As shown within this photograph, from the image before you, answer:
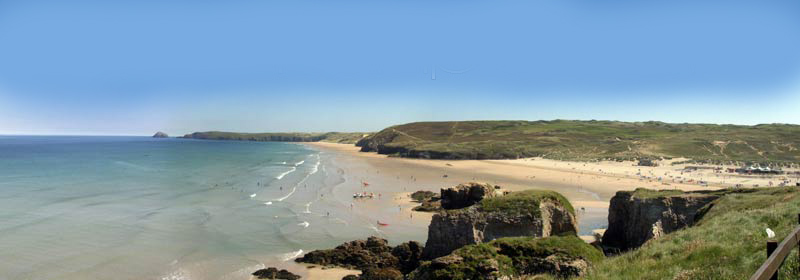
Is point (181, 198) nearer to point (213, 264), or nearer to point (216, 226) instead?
point (216, 226)

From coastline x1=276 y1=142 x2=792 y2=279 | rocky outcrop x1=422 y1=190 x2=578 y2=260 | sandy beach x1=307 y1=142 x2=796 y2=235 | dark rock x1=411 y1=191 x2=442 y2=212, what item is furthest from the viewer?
sandy beach x1=307 y1=142 x2=796 y2=235

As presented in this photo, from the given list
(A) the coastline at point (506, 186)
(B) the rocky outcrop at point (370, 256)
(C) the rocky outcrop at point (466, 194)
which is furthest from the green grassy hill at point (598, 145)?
(B) the rocky outcrop at point (370, 256)

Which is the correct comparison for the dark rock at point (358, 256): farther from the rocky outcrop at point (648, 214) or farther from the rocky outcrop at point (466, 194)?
the rocky outcrop at point (648, 214)

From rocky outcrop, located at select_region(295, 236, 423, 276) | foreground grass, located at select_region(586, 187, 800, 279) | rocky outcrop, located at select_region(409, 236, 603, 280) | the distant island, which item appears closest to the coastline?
rocky outcrop, located at select_region(295, 236, 423, 276)

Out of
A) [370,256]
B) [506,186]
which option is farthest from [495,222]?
[506,186]

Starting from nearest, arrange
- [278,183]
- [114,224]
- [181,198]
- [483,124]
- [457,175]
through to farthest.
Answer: [114,224] → [181,198] → [278,183] → [457,175] → [483,124]

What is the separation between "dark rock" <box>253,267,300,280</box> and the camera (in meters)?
22.7

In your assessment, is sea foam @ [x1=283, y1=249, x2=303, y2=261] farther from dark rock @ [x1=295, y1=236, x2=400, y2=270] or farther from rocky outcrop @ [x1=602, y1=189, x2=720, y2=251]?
rocky outcrop @ [x1=602, y1=189, x2=720, y2=251]

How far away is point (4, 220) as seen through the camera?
113 feet

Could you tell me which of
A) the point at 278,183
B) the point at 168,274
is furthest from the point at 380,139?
the point at 168,274

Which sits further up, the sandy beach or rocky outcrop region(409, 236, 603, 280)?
rocky outcrop region(409, 236, 603, 280)

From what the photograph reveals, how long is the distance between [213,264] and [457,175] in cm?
5518

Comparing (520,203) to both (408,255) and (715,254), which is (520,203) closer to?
(408,255)

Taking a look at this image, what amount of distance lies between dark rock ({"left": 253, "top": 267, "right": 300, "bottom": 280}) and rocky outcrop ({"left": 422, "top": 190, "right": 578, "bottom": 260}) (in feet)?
23.3
